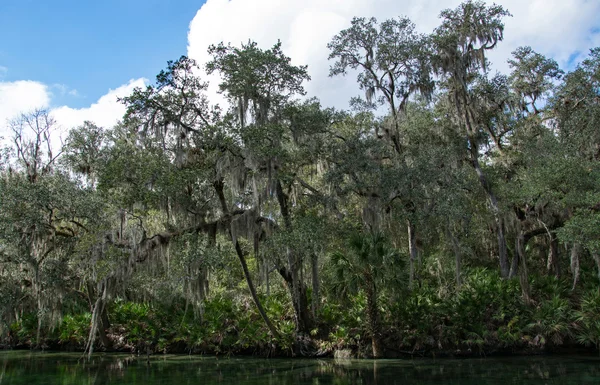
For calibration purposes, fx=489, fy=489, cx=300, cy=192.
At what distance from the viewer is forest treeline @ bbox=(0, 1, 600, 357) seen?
561 inches

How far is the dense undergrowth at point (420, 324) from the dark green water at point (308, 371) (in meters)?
0.83

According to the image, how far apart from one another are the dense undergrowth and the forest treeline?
0.06m

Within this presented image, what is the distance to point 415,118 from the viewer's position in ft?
63.0

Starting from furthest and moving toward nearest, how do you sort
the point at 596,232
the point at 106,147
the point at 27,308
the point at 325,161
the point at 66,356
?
the point at 27,308
the point at 66,356
the point at 106,147
the point at 325,161
the point at 596,232

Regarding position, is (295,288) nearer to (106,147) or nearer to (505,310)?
(505,310)

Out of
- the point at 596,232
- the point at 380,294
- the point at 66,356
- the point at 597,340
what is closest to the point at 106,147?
the point at 66,356

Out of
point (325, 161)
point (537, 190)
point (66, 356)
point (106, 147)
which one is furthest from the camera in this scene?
point (66, 356)

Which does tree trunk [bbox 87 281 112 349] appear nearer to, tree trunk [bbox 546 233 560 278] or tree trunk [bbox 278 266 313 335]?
tree trunk [bbox 278 266 313 335]

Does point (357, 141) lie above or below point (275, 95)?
below

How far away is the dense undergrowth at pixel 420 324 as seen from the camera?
14.9 meters

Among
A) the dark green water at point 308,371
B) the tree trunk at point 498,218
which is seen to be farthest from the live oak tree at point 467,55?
the dark green water at point 308,371

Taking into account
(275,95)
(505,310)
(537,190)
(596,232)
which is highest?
(275,95)

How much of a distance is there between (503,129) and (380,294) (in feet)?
28.3

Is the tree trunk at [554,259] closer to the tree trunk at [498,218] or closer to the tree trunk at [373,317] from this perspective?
the tree trunk at [498,218]
